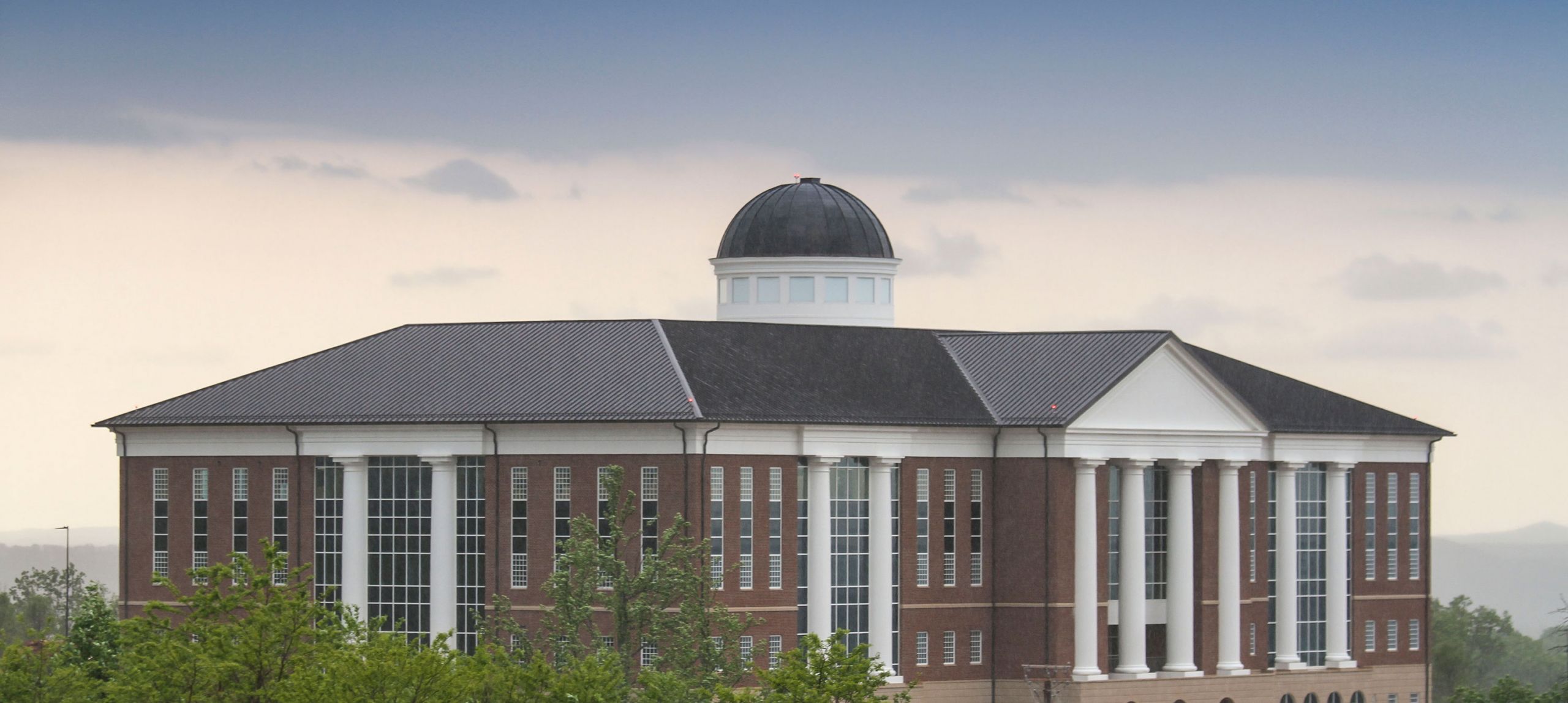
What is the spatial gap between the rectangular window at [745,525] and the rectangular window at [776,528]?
84 cm

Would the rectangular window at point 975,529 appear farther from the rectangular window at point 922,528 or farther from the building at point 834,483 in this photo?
the rectangular window at point 922,528

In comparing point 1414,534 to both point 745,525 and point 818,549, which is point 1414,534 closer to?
point 818,549

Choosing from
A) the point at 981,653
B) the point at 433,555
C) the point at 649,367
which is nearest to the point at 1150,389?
the point at 981,653

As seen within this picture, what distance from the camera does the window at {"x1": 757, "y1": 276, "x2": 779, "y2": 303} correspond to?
12900cm

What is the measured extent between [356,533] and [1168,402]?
99.2ft

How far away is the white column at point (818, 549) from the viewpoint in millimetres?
113875

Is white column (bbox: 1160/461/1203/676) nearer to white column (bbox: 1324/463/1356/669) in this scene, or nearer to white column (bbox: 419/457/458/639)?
white column (bbox: 1324/463/1356/669)

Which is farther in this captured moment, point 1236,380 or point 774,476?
point 1236,380

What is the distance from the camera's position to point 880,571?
116 m

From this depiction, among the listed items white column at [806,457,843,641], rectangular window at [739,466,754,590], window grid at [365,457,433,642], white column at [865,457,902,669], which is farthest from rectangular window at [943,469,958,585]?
window grid at [365,457,433,642]

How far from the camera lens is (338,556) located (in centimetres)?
11500

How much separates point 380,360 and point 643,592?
19.1 meters

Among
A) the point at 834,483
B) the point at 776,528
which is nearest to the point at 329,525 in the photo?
the point at 776,528

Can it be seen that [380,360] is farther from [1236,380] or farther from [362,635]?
[1236,380]
